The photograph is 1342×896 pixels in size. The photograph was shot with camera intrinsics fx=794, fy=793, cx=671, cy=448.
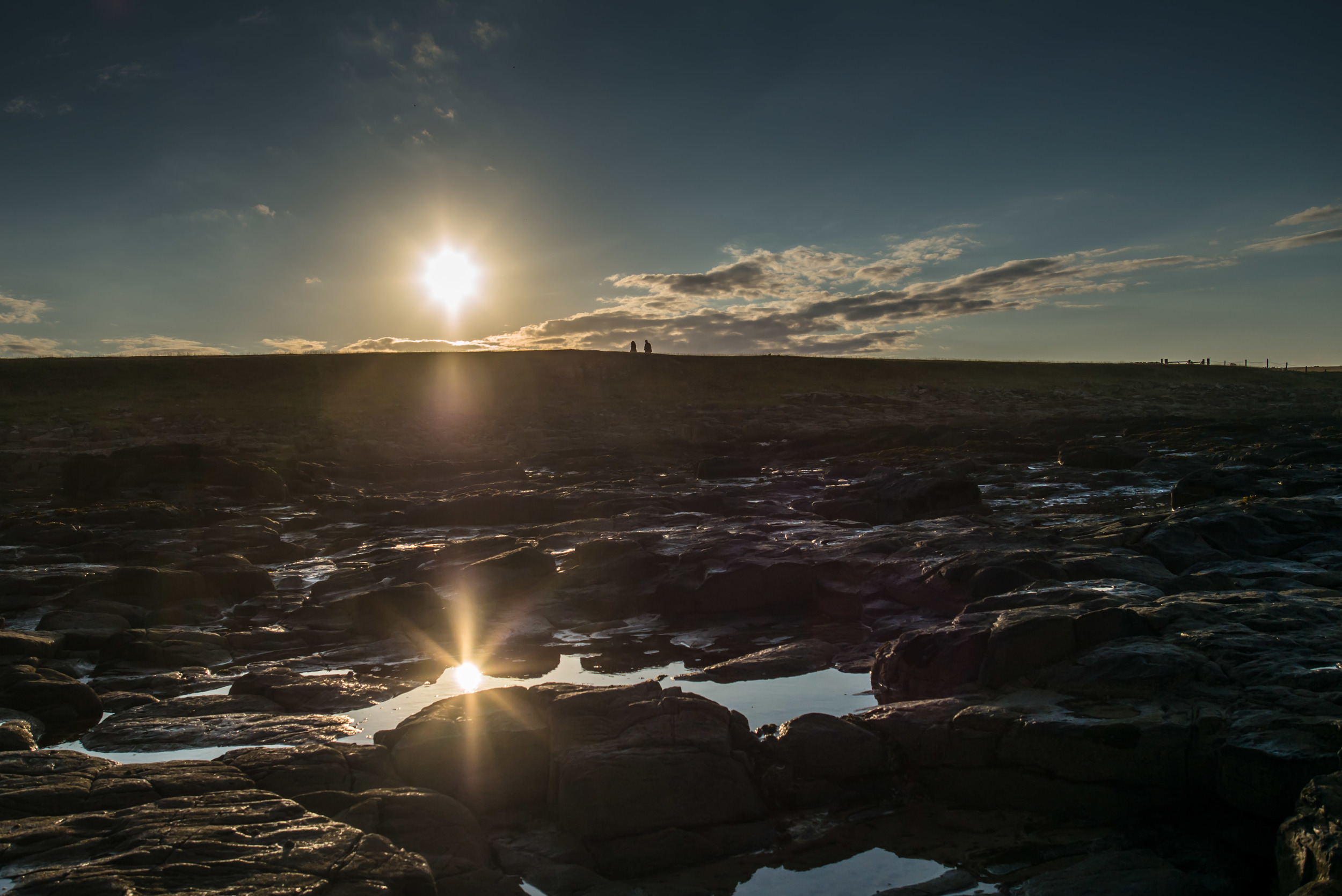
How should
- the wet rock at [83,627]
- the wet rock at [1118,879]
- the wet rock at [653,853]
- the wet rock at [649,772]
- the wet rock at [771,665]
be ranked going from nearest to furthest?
the wet rock at [1118,879] < the wet rock at [653,853] < the wet rock at [649,772] < the wet rock at [771,665] < the wet rock at [83,627]

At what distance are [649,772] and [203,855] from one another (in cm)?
285

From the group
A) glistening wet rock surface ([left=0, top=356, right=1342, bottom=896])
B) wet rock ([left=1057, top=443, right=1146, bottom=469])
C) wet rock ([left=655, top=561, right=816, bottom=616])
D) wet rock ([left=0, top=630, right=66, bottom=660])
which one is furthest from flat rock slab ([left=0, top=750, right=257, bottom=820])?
wet rock ([left=1057, top=443, right=1146, bottom=469])

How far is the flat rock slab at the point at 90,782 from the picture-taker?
205 inches

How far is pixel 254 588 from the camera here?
13.8 meters

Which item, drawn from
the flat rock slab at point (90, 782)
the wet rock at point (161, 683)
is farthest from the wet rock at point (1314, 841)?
the wet rock at point (161, 683)

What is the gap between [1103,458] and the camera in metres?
25.3

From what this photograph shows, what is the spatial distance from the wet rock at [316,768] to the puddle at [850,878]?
Answer: 291cm

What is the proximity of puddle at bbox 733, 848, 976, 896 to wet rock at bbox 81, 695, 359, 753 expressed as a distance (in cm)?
441

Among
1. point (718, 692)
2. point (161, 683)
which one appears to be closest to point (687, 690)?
point (718, 692)

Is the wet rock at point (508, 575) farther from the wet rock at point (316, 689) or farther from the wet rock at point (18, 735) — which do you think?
the wet rock at point (18, 735)

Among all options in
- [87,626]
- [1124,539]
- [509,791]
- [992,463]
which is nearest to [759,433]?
[992,463]

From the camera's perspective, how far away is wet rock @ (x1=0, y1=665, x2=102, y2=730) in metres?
8.04

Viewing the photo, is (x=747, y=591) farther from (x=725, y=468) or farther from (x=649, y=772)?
(x=725, y=468)

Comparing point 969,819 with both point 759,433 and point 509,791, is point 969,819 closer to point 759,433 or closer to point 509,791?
point 509,791
